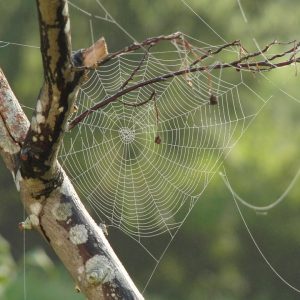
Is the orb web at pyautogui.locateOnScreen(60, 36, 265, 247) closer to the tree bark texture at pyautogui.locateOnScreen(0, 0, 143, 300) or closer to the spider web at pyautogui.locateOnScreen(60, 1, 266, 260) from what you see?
the spider web at pyautogui.locateOnScreen(60, 1, 266, 260)

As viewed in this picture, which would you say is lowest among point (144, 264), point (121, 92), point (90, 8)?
point (144, 264)

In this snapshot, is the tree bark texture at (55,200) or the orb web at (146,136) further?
the orb web at (146,136)

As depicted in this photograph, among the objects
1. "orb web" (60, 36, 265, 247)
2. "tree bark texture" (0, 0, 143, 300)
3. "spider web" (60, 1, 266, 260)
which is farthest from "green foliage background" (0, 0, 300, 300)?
"tree bark texture" (0, 0, 143, 300)

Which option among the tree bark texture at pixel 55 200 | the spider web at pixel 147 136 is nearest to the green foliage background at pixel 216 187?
the spider web at pixel 147 136

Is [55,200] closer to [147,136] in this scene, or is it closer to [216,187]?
[147,136]

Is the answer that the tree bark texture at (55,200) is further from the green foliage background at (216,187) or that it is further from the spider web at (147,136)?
the green foliage background at (216,187)

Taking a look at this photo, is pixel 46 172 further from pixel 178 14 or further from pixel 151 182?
pixel 178 14

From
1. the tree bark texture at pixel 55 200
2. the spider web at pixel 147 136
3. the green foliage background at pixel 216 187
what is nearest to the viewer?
the tree bark texture at pixel 55 200

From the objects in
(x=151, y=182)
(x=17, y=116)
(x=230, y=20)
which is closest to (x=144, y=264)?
(x=230, y=20)

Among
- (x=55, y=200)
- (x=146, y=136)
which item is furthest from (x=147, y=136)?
(x=55, y=200)
